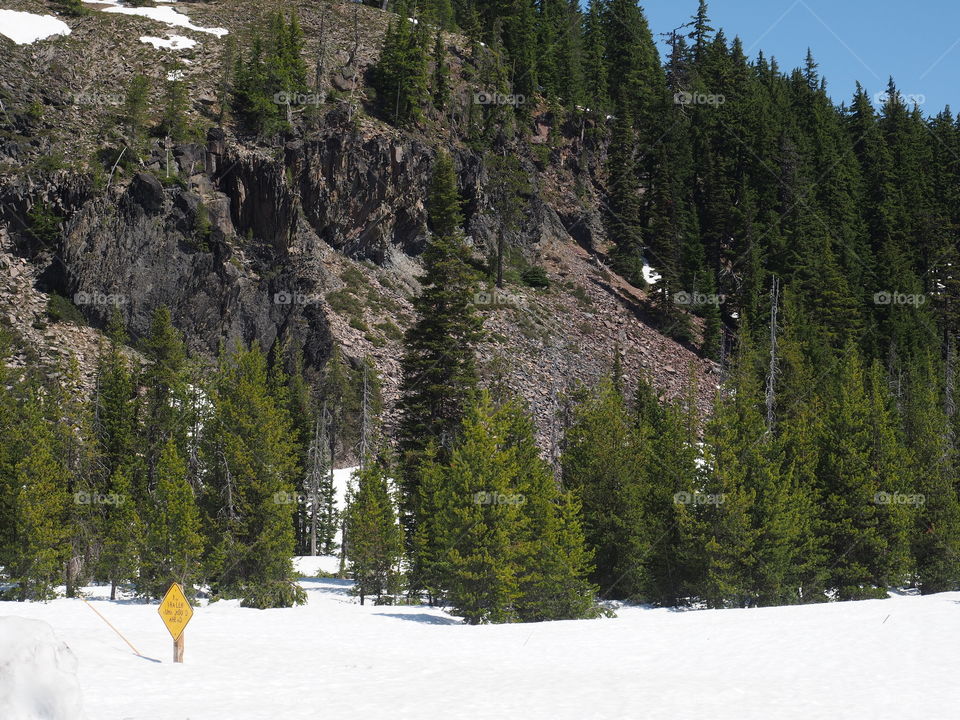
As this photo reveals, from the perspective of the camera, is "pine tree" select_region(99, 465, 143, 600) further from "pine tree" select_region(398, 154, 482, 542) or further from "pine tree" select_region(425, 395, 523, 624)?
"pine tree" select_region(425, 395, 523, 624)

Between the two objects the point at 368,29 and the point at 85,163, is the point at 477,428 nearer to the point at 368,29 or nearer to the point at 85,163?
the point at 85,163

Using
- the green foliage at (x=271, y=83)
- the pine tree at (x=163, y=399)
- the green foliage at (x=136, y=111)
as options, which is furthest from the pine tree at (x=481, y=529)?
the green foliage at (x=271, y=83)

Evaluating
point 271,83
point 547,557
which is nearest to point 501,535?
point 547,557

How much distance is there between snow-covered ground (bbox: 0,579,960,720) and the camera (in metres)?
14.3

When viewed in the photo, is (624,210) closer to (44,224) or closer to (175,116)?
(175,116)

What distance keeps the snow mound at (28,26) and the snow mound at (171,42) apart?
6932 millimetres

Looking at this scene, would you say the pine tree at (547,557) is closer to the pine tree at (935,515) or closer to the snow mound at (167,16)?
the pine tree at (935,515)

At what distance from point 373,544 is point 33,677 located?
22.9 metres

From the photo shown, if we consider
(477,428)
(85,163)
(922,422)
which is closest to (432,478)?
(477,428)

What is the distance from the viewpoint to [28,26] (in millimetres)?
75000

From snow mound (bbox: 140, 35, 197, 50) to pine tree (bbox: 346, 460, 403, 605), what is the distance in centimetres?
6269

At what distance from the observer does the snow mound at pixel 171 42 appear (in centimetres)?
7969

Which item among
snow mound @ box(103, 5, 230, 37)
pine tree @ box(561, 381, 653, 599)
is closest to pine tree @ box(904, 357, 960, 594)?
pine tree @ box(561, 381, 653, 599)

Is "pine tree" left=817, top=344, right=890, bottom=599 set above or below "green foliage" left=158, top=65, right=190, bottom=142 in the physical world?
below
